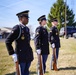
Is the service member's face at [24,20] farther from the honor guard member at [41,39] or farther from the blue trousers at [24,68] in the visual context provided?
the honor guard member at [41,39]

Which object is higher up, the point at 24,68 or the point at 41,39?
the point at 41,39

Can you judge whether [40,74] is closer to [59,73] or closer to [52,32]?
[59,73]

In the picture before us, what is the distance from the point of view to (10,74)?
9.38 meters

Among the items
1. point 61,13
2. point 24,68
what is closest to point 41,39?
point 24,68

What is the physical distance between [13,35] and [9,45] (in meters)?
0.25

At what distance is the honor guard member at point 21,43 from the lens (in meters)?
5.41

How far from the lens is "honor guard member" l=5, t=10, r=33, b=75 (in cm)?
541

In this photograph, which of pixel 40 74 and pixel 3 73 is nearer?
pixel 40 74

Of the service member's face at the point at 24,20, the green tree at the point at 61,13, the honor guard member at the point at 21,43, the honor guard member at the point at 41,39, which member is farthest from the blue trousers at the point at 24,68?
the green tree at the point at 61,13

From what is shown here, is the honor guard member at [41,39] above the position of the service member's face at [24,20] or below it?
below

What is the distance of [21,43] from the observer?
554 centimetres

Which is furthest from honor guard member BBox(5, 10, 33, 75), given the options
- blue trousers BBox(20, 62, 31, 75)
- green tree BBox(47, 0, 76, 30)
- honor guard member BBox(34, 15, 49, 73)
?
green tree BBox(47, 0, 76, 30)

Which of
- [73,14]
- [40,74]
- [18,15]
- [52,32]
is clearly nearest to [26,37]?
[18,15]

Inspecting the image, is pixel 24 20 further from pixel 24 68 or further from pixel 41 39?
pixel 41 39
